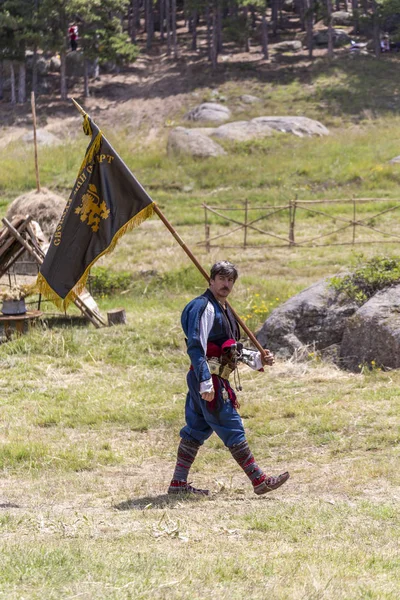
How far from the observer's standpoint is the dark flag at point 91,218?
28.0 ft

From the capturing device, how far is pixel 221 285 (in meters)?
7.36

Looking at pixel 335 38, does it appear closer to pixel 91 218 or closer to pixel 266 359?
pixel 91 218

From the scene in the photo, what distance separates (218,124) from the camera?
4294cm

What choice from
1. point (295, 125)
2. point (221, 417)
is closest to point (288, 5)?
point (295, 125)

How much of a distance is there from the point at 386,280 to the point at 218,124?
3126cm

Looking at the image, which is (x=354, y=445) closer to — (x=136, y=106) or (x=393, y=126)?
(x=393, y=126)

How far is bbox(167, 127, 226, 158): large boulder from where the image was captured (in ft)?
118

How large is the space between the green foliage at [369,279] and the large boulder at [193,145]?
23083mm

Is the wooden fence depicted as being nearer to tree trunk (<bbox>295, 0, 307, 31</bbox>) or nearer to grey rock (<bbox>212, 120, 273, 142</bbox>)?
grey rock (<bbox>212, 120, 273, 142</bbox>)

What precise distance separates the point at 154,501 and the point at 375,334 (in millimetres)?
5291

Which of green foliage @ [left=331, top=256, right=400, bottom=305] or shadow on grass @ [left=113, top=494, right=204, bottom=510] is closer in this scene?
shadow on grass @ [left=113, top=494, right=204, bottom=510]

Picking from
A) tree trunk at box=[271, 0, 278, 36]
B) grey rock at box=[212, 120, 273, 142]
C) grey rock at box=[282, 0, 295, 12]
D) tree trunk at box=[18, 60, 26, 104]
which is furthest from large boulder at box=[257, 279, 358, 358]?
grey rock at box=[282, 0, 295, 12]

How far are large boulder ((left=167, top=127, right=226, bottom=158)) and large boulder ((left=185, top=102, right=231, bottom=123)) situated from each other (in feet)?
20.9

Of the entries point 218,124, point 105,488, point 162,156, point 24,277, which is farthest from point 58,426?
point 218,124
